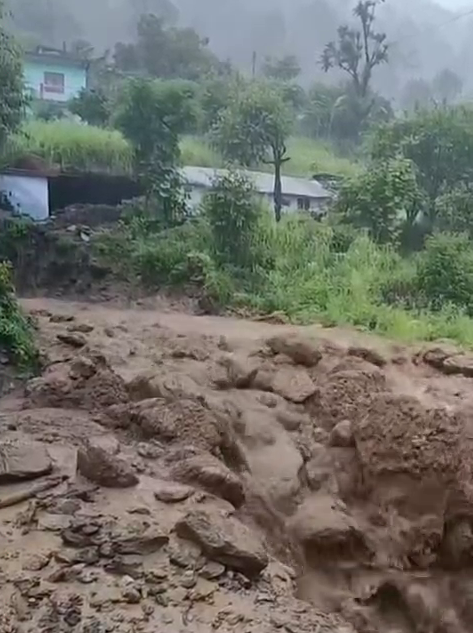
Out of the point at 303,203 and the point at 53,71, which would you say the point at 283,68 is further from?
the point at 53,71

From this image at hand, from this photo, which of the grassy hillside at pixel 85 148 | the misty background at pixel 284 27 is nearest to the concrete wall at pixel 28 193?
the grassy hillside at pixel 85 148

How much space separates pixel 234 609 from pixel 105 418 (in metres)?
1.53

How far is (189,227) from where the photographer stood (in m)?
6.55

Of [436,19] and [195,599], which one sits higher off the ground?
[436,19]

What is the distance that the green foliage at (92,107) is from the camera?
22.8 ft

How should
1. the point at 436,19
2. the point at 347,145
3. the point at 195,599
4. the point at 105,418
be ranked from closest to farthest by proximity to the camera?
1. the point at 195,599
2. the point at 105,418
3. the point at 347,145
4. the point at 436,19

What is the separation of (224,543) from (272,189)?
15.9 ft

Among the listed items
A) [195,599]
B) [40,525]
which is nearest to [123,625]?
[195,599]

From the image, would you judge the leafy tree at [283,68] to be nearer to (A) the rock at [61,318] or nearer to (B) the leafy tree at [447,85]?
(B) the leafy tree at [447,85]

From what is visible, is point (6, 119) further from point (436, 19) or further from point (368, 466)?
point (436, 19)

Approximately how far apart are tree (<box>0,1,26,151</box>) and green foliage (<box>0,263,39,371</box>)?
6.51 feet

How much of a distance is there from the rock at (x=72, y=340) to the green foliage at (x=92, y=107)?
2.81 m

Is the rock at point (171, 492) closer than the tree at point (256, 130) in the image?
Yes

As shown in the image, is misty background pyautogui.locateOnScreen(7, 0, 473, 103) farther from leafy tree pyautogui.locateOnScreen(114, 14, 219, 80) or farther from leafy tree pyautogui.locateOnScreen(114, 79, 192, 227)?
leafy tree pyautogui.locateOnScreen(114, 79, 192, 227)
